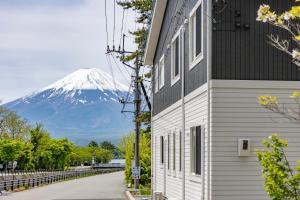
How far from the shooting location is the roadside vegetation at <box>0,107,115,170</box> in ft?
240

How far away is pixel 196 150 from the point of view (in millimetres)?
16297

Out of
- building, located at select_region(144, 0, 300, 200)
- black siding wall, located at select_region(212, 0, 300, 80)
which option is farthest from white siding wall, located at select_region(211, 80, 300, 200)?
black siding wall, located at select_region(212, 0, 300, 80)

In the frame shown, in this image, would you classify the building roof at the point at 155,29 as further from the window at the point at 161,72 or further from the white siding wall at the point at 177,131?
the white siding wall at the point at 177,131

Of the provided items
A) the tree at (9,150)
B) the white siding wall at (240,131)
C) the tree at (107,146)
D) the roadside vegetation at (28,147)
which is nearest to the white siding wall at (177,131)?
the white siding wall at (240,131)

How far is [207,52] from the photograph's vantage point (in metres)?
14.3

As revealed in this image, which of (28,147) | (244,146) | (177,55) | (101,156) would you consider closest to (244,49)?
(244,146)

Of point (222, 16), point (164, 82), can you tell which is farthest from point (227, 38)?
point (164, 82)

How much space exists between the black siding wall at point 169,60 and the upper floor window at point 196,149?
112 centimetres

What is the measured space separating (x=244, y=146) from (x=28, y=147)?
6805 centimetres

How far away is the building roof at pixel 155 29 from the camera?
23.2 metres

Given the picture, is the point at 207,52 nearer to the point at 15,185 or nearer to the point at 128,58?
the point at 128,58

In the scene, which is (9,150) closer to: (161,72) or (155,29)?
(161,72)

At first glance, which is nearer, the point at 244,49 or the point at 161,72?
the point at 244,49

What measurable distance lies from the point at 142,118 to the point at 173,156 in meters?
17.4
